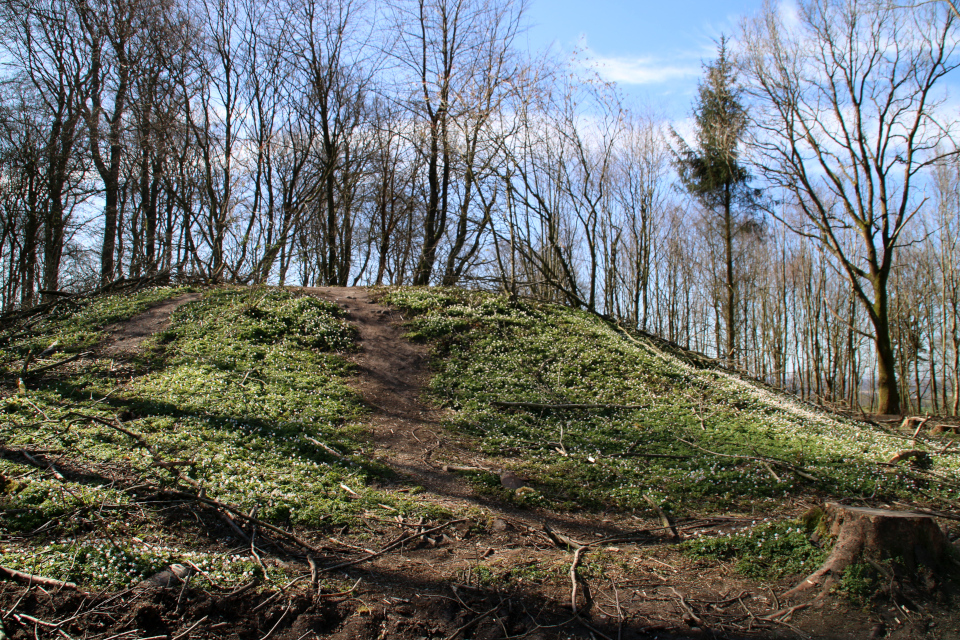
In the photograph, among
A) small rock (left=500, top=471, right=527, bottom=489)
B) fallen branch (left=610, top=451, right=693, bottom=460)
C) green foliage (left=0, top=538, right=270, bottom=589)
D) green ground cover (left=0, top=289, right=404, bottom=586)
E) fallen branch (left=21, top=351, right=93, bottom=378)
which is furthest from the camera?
fallen branch (left=21, top=351, right=93, bottom=378)

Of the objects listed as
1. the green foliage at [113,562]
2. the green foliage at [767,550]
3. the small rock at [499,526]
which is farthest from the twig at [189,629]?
the green foliage at [767,550]

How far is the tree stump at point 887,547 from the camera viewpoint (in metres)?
4.39

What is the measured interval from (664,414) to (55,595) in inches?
370

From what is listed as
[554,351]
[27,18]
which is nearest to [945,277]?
[554,351]

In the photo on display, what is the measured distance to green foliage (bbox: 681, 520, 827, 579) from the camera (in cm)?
491

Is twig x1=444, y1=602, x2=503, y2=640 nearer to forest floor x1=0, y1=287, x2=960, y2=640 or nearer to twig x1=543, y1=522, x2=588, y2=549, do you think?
forest floor x1=0, y1=287, x2=960, y2=640

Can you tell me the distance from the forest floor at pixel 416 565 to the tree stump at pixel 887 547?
0.17 meters

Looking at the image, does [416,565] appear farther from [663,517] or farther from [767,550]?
[767,550]

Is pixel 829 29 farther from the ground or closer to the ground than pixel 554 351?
farther from the ground

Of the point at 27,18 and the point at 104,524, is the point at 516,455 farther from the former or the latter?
the point at 27,18

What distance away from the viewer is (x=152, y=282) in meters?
16.8

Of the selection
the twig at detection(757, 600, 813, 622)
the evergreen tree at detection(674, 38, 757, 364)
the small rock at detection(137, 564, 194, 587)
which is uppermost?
the evergreen tree at detection(674, 38, 757, 364)

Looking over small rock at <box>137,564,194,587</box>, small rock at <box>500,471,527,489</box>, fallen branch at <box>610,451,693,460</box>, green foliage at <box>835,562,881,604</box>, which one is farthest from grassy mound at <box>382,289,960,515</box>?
small rock at <box>137,564,194,587</box>

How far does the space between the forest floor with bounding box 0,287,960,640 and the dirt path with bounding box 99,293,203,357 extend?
312cm
